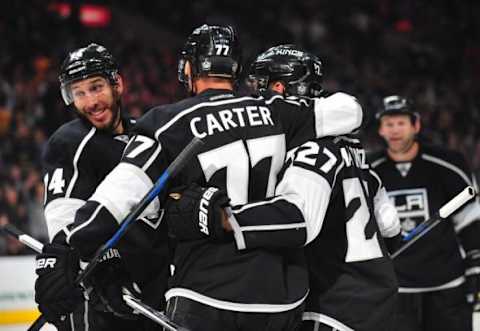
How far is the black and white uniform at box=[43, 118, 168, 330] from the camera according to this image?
3.21m

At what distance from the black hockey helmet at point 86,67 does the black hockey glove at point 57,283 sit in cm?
61

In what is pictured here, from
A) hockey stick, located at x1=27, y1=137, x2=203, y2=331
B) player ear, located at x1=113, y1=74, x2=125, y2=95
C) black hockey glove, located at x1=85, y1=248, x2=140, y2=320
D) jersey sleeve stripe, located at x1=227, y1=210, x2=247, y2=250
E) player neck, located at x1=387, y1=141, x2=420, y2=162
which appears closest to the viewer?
hockey stick, located at x1=27, y1=137, x2=203, y2=331

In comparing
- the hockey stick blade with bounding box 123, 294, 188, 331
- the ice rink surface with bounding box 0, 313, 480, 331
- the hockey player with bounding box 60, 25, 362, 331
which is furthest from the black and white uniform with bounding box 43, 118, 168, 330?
the ice rink surface with bounding box 0, 313, 480, 331

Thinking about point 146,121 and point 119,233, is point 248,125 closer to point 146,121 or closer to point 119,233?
point 146,121

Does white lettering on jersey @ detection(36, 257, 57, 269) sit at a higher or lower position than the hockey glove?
higher

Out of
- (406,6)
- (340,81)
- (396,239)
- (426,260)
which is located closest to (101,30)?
(340,81)

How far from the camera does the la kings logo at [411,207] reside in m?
4.69

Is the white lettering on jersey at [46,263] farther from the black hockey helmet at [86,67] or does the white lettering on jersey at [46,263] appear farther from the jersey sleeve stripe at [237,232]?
the jersey sleeve stripe at [237,232]

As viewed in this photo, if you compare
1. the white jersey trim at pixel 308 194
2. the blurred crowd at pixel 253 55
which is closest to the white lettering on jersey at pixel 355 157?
the white jersey trim at pixel 308 194

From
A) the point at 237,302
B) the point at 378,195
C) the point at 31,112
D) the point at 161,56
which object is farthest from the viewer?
the point at 161,56

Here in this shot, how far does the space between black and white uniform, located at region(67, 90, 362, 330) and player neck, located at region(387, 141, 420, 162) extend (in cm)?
217

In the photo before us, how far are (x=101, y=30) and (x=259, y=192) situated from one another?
34.6ft

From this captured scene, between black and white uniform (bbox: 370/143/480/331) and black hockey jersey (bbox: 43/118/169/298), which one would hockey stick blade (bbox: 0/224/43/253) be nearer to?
black hockey jersey (bbox: 43/118/169/298)

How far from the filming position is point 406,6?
52.5ft
